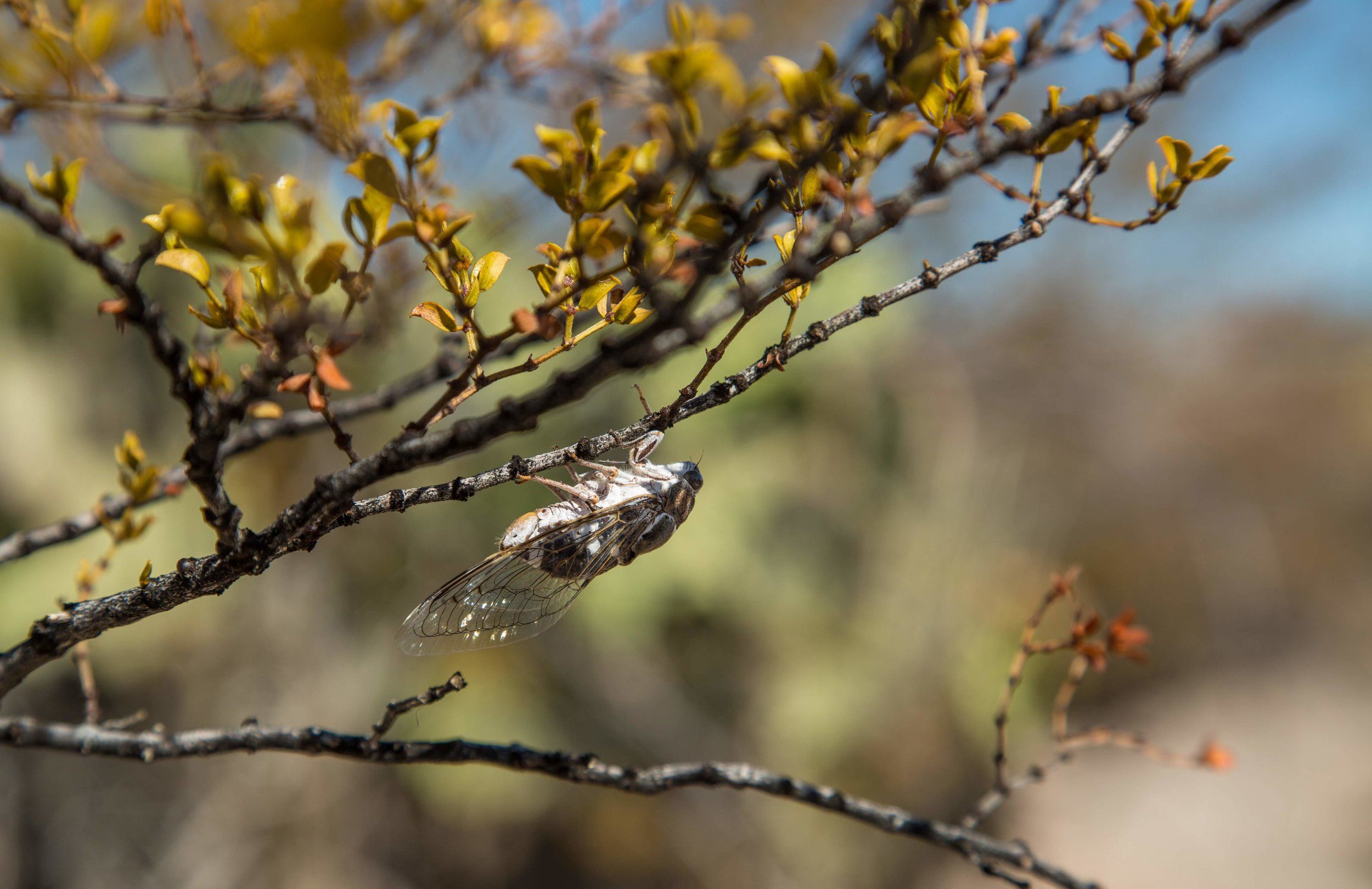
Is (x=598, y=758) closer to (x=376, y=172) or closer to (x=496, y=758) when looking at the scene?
(x=496, y=758)

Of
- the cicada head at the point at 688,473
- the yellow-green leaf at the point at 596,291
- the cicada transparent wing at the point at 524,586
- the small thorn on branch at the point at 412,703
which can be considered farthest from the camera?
the cicada head at the point at 688,473

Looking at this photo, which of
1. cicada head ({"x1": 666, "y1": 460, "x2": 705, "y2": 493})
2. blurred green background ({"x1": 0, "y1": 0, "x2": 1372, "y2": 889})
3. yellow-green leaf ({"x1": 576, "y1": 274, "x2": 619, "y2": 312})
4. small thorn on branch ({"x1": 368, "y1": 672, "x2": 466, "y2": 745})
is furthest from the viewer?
blurred green background ({"x1": 0, "y1": 0, "x2": 1372, "y2": 889})

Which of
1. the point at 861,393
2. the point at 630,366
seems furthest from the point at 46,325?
the point at 630,366

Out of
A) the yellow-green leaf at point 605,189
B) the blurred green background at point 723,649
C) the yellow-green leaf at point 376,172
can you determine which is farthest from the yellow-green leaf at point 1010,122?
the blurred green background at point 723,649

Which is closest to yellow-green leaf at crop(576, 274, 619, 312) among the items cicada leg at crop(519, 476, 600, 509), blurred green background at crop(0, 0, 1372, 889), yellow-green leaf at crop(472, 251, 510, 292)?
yellow-green leaf at crop(472, 251, 510, 292)

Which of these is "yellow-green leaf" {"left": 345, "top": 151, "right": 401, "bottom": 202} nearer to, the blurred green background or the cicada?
the cicada

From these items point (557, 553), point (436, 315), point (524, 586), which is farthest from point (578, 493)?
point (436, 315)

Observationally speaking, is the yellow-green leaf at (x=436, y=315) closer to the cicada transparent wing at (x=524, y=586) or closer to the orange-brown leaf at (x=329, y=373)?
the orange-brown leaf at (x=329, y=373)
